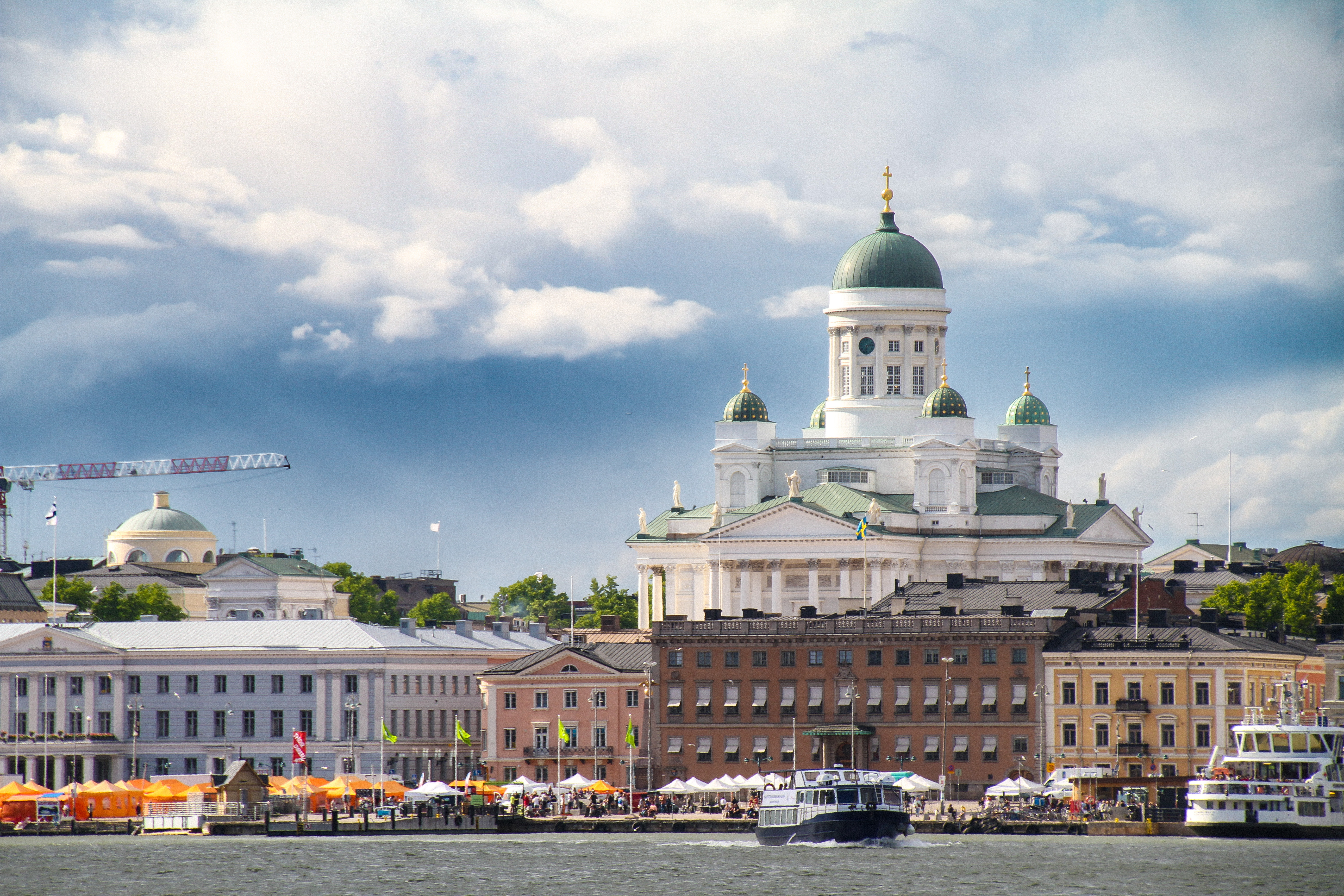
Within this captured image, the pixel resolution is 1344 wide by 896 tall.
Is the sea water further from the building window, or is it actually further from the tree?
the tree

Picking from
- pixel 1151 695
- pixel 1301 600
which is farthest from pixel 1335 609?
pixel 1151 695

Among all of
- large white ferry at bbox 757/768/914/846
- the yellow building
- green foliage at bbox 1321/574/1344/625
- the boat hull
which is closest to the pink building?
the yellow building

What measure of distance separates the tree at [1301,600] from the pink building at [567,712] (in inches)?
1379

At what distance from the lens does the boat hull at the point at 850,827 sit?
127500mm

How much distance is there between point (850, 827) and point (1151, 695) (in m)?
23.6

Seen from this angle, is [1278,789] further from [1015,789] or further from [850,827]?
[850,827]

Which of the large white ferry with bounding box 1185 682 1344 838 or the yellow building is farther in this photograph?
the yellow building

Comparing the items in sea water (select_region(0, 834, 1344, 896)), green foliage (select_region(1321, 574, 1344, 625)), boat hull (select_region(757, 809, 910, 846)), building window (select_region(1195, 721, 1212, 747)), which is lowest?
sea water (select_region(0, 834, 1344, 896))

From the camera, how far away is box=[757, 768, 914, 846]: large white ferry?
419 feet

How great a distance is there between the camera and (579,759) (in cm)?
16200

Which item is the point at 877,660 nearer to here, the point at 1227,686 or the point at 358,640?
the point at 1227,686

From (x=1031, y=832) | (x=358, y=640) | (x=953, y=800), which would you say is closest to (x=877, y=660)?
(x=953, y=800)

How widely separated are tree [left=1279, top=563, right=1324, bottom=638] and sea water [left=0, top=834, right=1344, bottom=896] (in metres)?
47.0

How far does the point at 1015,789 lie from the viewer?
14088 cm
